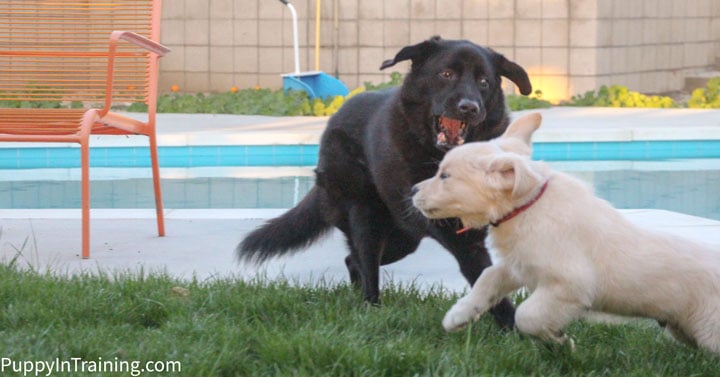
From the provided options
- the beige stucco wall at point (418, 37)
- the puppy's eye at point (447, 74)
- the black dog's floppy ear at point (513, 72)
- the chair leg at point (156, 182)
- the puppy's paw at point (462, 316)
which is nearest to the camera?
the puppy's paw at point (462, 316)

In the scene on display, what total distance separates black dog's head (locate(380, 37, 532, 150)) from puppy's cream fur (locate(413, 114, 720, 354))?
617 mm

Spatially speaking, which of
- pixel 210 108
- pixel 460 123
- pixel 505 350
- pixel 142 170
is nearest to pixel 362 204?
pixel 460 123

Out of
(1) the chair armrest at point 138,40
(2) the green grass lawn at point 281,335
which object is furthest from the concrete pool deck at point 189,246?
(1) the chair armrest at point 138,40

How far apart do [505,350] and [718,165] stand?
664 cm

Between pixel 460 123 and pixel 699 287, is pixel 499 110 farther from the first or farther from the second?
pixel 699 287

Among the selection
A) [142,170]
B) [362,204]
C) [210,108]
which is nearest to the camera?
[362,204]

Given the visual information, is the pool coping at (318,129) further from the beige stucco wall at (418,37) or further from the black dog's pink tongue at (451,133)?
the black dog's pink tongue at (451,133)

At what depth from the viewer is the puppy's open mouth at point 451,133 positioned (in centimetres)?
389

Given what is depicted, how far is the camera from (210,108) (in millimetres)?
11438

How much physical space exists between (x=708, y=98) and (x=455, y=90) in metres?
8.72

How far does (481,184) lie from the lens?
10.3 feet

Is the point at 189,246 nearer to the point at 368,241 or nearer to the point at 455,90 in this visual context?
the point at 368,241

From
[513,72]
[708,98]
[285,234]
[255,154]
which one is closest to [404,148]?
[513,72]

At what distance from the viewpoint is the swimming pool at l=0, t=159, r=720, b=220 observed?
7789 mm
